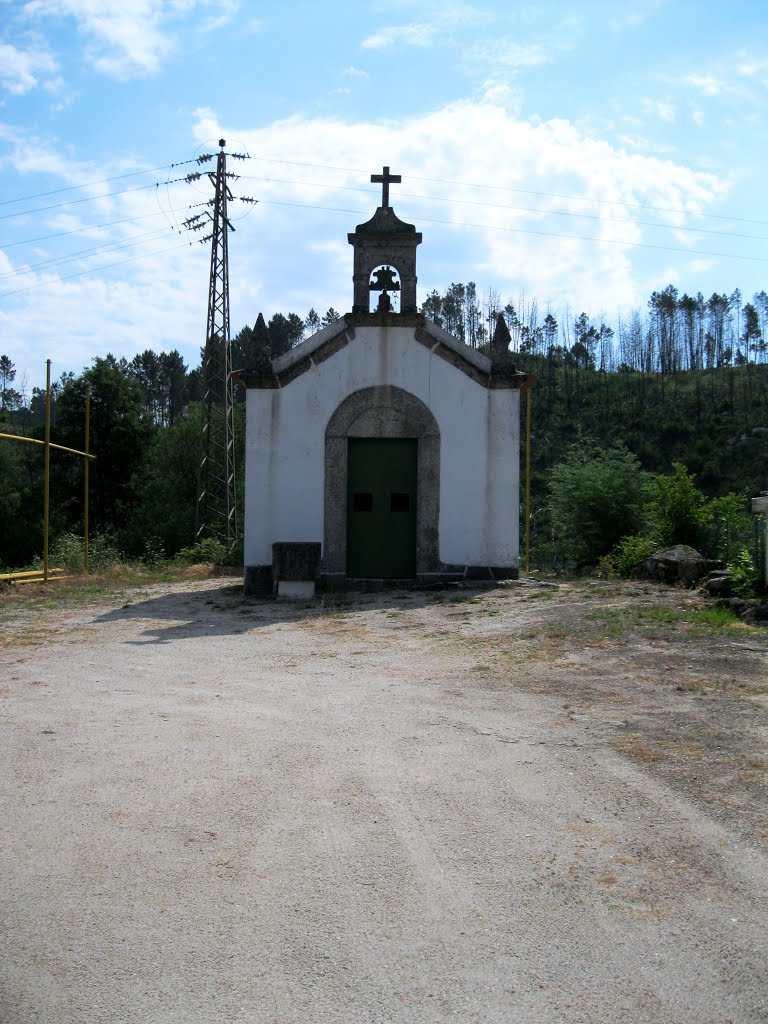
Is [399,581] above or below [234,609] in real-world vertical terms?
above

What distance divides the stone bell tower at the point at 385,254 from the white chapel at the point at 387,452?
0.55 metres

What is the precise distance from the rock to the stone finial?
4175 millimetres

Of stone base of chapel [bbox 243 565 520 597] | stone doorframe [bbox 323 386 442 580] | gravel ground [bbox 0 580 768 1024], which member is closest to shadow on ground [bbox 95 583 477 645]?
stone base of chapel [bbox 243 565 520 597]

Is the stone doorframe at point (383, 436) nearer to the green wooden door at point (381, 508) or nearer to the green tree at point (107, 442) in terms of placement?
the green wooden door at point (381, 508)

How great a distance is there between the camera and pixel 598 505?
17625 millimetres

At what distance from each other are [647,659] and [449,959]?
5498 millimetres

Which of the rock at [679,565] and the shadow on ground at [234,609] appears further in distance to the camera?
the rock at [679,565]

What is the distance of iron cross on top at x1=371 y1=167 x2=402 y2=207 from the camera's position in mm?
15531

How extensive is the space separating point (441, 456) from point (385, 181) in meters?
4.99

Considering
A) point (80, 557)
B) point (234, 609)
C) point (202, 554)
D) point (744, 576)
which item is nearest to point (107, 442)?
Answer: point (202, 554)

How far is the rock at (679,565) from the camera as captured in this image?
12755mm

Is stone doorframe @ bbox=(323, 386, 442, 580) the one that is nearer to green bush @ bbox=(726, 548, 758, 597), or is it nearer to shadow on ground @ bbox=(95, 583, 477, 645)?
shadow on ground @ bbox=(95, 583, 477, 645)

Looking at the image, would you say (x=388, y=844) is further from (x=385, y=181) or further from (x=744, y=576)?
(x=385, y=181)

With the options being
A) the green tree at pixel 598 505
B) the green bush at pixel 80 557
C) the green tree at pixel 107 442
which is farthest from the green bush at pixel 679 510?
the green tree at pixel 107 442
